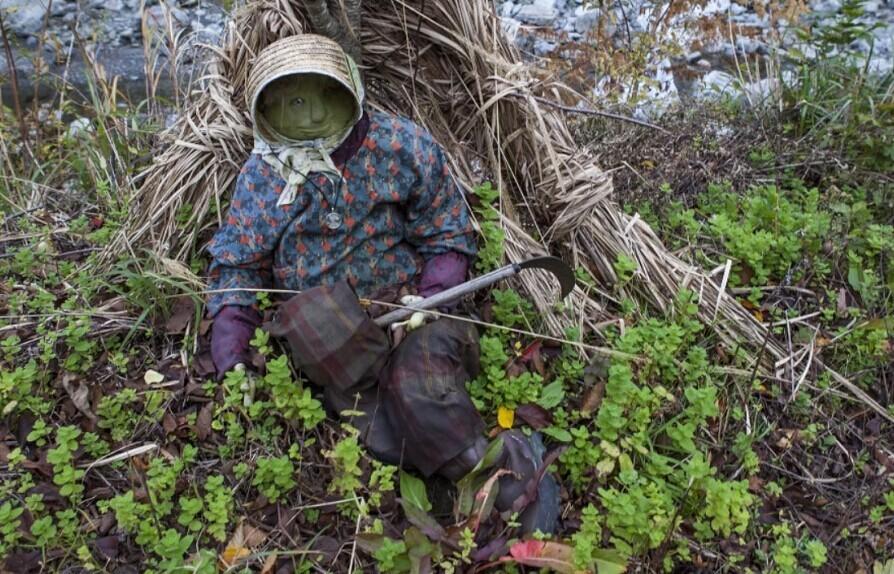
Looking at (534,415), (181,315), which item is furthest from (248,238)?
(534,415)

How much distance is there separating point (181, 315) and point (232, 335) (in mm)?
354

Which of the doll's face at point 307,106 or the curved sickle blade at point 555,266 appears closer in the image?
the curved sickle blade at point 555,266

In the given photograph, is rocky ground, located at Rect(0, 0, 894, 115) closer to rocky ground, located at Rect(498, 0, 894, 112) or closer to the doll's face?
rocky ground, located at Rect(498, 0, 894, 112)

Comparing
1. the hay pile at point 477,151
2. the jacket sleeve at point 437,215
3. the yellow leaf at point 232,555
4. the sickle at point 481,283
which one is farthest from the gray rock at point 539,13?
the yellow leaf at point 232,555

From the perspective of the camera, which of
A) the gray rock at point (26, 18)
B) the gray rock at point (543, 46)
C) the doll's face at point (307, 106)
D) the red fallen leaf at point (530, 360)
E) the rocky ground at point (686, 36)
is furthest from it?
the gray rock at point (26, 18)

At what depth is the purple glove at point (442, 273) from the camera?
8.68 ft

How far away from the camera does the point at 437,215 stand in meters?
2.68

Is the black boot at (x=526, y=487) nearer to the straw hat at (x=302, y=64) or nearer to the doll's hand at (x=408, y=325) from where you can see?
the doll's hand at (x=408, y=325)

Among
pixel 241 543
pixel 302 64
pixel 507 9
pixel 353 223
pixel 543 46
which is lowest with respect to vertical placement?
pixel 543 46

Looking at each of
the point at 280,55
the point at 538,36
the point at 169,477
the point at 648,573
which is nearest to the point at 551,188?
the point at 280,55

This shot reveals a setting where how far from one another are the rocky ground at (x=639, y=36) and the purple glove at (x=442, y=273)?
→ 67.7 inches

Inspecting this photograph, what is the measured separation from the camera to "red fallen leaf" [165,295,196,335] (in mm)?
2684

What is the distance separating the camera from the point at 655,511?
2.09 m

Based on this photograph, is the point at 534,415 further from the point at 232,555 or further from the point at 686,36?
the point at 686,36
